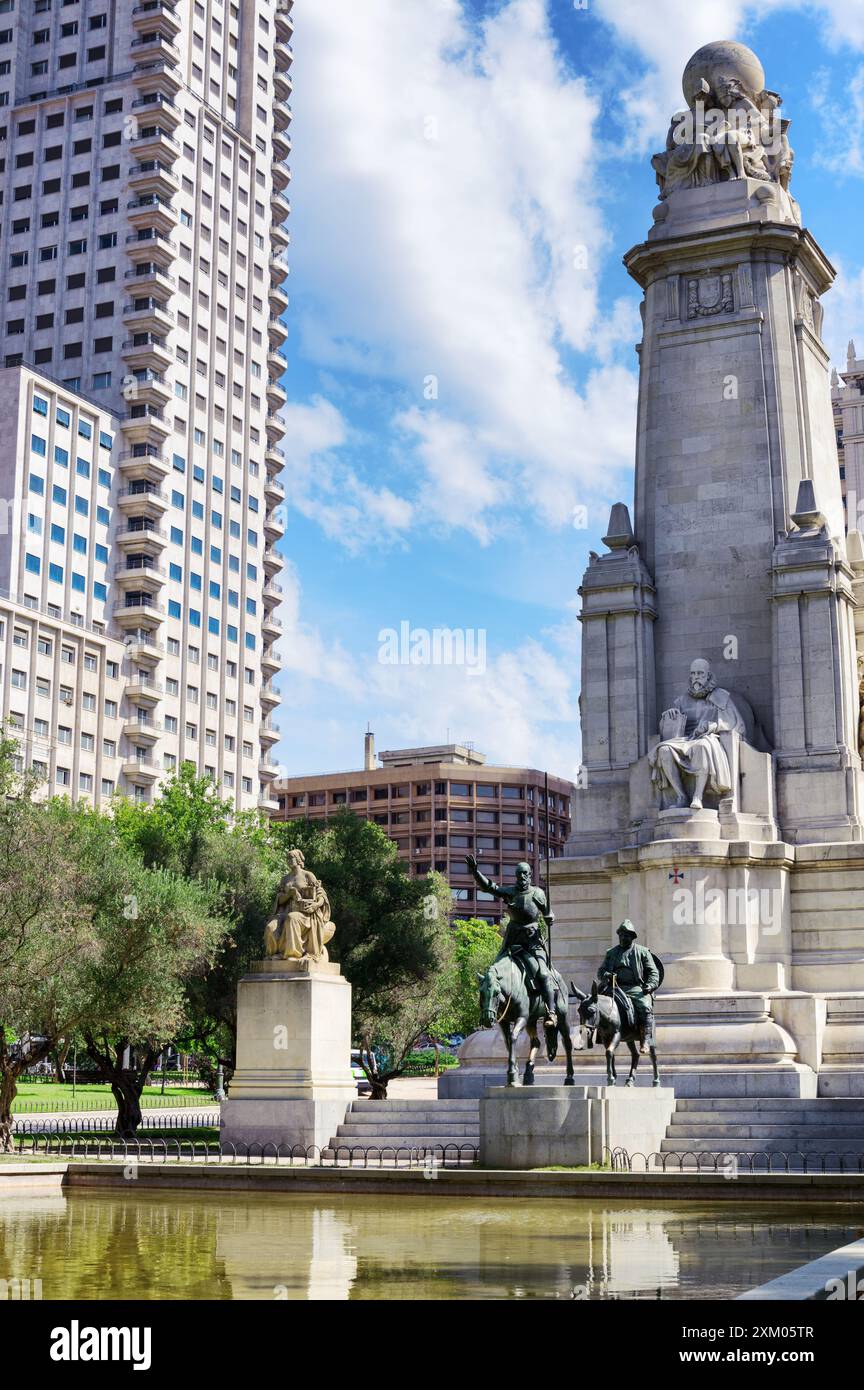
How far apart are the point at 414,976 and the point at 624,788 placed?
15664mm

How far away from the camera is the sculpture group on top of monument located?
38.0 metres

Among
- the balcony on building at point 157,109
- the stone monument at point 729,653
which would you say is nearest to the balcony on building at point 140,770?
the balcony on building at point 157,109

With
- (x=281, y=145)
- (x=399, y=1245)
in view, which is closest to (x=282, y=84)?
(x=281, y=145)

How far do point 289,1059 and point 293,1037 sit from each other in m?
0.40

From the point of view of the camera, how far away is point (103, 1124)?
143 ft

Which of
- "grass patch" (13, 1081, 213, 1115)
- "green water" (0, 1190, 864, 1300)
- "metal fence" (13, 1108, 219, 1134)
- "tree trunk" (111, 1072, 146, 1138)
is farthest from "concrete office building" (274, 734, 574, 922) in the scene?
"green water" (0, 1190, 864, 1300)

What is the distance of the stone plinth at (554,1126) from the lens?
22875 millimetres

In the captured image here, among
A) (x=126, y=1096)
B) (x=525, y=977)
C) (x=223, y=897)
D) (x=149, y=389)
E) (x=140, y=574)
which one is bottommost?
(x=126, y=1096)

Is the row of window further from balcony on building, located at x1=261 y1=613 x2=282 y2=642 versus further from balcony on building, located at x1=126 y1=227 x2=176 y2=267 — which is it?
balcony on building, located at x1=126 y1=227 x2=176 y2=267

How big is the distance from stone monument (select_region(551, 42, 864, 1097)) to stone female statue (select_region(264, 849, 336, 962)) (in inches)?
228

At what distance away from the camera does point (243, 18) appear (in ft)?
404

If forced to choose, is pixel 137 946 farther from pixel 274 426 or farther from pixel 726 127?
pixel 274 426

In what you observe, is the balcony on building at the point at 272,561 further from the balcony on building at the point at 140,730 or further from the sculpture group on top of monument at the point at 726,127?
the sculpture group on top of monument at the point at 726,127

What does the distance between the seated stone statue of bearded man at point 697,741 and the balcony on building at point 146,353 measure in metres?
80.3
